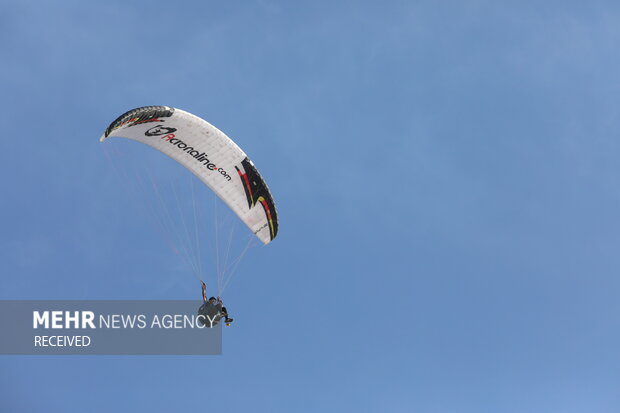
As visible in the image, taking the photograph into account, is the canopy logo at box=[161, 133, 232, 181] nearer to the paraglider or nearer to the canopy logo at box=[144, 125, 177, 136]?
the paraglider

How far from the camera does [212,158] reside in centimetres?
3441

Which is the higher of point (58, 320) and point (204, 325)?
point (58, 320)

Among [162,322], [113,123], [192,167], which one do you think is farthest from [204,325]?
[113,123]

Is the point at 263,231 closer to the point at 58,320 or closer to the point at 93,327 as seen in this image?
the point at 93,327

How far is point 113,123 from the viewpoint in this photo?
28.8 m

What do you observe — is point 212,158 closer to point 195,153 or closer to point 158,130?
point 195,153

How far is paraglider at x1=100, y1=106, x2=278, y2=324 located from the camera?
32000mm

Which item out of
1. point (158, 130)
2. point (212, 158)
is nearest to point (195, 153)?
point (212, 158)

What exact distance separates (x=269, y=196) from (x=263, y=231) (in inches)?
87.7

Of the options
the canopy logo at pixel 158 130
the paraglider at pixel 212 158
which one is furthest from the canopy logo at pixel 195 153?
the canopy logo at pixel 158 130

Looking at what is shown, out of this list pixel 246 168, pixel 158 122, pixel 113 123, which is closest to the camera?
pixel 113 123

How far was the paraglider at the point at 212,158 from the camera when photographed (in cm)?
3200

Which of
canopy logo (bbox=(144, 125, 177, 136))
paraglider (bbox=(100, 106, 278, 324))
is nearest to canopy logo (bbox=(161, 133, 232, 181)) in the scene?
paraglider (bbox=(100, 106, 278, 324))

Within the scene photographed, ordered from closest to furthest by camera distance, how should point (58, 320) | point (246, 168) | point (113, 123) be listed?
1. point (113, 123)
2. point (246, 168)
3. point (58, 320)
